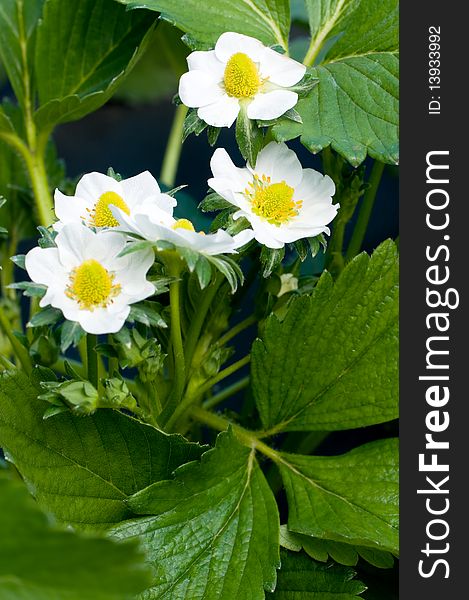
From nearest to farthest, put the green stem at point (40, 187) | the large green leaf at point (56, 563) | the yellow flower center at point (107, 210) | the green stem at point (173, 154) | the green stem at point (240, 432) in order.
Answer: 1. the large green leaf at point (56, 563)
2. the yellow flower center at point (107, 210)
3. the green stem at point (240, 432)
4. the green stem at point (40, 187)
5. the green stem at point (173, 154)

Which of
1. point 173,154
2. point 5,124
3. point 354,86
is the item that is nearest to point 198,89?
point 354,86

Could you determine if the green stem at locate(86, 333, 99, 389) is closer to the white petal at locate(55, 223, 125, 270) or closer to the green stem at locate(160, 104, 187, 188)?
the white petal at locate(55, 223, 125, 270)

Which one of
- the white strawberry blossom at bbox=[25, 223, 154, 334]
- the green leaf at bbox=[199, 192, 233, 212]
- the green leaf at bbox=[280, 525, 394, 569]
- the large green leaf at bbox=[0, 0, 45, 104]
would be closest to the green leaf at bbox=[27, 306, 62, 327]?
the white strawberry blossom at bbox=[25, 223, 154, 334]

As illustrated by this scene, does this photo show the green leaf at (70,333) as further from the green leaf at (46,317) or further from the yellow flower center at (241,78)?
the yellow flower center at (241,78)

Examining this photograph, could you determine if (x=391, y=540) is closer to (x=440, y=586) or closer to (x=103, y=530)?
(x=440, y=586)

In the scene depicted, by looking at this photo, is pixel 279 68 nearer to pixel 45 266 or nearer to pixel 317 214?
pixel 317 214

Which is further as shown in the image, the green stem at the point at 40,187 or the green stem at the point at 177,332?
the green stem at the point at 40,187

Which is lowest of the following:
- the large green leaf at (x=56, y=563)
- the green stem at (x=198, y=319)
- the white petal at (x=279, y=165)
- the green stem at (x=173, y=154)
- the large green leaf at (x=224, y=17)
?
the large green leaf at (x=56, y=563)

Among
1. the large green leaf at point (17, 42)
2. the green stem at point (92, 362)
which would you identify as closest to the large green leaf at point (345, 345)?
the green stem at point (92, 362)
